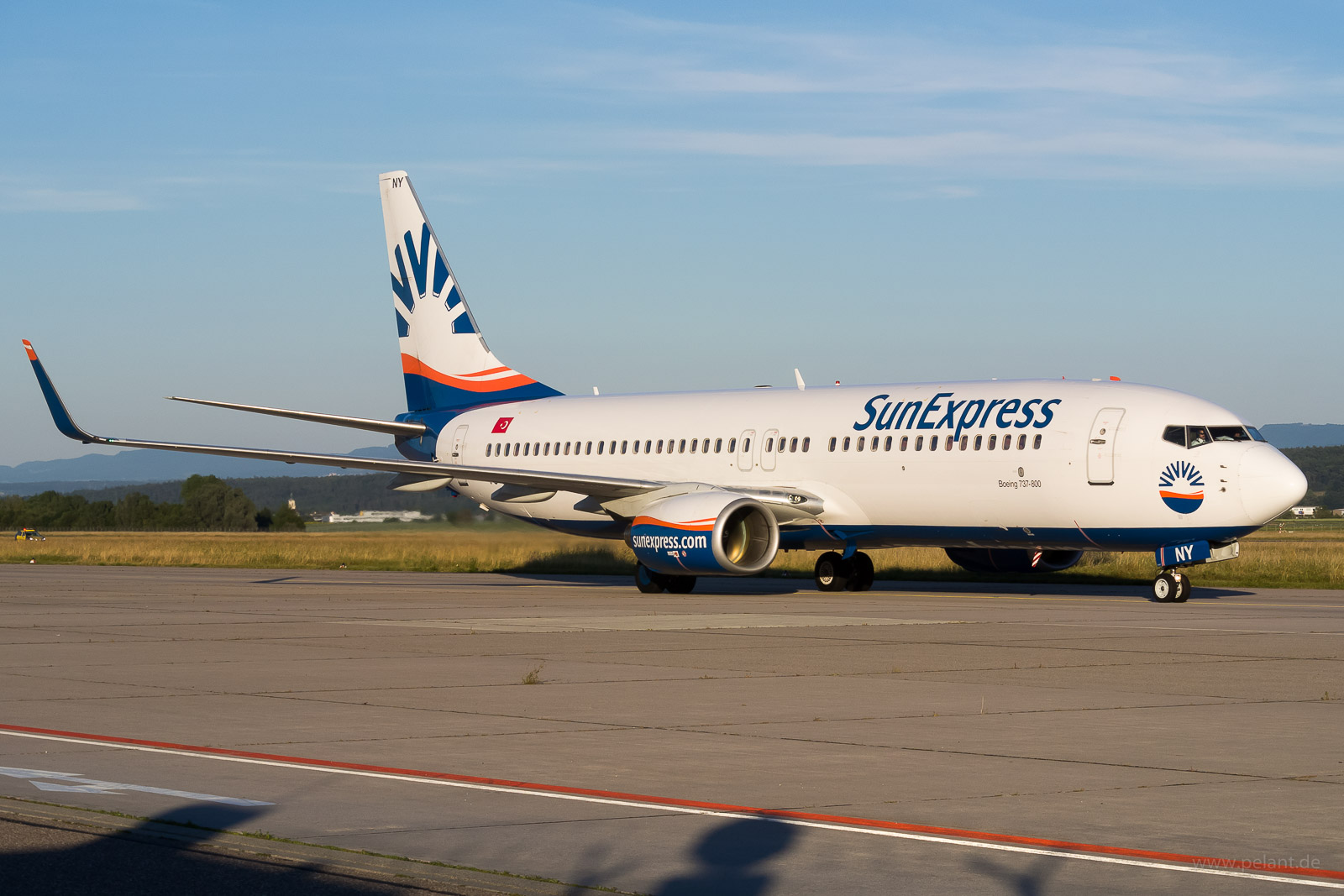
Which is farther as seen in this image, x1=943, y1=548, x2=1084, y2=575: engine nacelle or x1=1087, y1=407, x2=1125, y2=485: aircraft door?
x1=943, y1=548, x2=1084, y2=575: engine nacelle

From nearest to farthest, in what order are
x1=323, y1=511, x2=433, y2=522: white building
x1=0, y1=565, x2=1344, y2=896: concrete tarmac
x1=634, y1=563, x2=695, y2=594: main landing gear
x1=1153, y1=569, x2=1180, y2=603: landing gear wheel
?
Result: x1=0, y1=565, x2=1344, y2=896: concrete tarmac < x1=1153, y1=569, x2=1180, y2=603: landing gear wheel < x1=634, y1=563, x2=695, y2=594: main landing gear < x1=323, y1=511, x2=433, y2=522: white building

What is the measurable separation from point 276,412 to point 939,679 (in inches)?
809

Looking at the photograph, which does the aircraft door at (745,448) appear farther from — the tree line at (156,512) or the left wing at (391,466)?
the tree line at (156,512)

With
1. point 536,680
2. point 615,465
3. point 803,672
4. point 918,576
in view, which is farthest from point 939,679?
point 918,576

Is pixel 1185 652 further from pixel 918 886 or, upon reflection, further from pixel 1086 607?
pixel 918 886

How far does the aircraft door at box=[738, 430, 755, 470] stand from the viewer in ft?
99.8

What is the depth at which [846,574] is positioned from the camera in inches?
1198

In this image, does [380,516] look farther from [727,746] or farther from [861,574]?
[727,746]

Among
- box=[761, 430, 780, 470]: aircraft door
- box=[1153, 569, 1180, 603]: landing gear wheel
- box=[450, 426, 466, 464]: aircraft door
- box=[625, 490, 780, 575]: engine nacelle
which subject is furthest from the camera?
box=[450, 426, 466, 464]: aircraft door

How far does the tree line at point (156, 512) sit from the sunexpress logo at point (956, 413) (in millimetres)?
66572

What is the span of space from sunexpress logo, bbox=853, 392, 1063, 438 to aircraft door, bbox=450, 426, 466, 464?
10.9 metres

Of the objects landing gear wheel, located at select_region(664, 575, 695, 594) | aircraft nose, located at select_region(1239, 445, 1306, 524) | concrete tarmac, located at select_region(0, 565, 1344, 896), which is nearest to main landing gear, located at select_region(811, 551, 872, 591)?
landing gear wheel, located at select_region(664, 575, 695, 594)

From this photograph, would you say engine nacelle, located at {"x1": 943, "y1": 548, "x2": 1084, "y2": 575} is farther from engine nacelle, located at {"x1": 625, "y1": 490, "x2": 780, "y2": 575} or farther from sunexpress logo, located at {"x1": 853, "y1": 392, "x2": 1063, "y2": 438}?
engine nacelle, located at {"x1": 625, "y1": 490, "x2": 780, "y2": 575}

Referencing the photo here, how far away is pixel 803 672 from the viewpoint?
1486 centimetres
